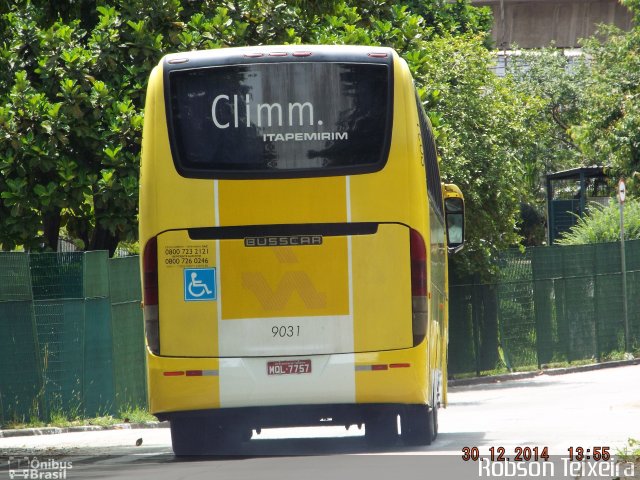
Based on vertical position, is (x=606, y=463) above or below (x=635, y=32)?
below

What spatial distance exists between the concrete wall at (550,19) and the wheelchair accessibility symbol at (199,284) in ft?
128

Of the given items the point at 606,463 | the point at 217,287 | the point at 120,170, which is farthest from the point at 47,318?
the point at 606,463

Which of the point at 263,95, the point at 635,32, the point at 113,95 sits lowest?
the point at 263,95

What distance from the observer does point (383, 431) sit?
1388cm

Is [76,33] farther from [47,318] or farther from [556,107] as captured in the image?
[556,107]

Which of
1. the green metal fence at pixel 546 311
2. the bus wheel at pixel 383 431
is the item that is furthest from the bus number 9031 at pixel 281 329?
the green metal fence at pixel 546 311

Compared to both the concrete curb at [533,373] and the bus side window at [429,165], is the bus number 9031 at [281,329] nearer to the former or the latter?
the bus side window at [429,165]

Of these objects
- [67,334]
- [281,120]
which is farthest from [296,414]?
[67,334]

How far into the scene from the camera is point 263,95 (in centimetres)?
1236

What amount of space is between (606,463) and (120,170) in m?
14.6

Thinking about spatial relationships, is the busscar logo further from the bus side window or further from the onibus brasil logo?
the onibus brasil logo

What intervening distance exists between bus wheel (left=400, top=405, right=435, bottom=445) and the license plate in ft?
4.75

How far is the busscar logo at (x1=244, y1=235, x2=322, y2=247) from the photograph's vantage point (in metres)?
12.2
